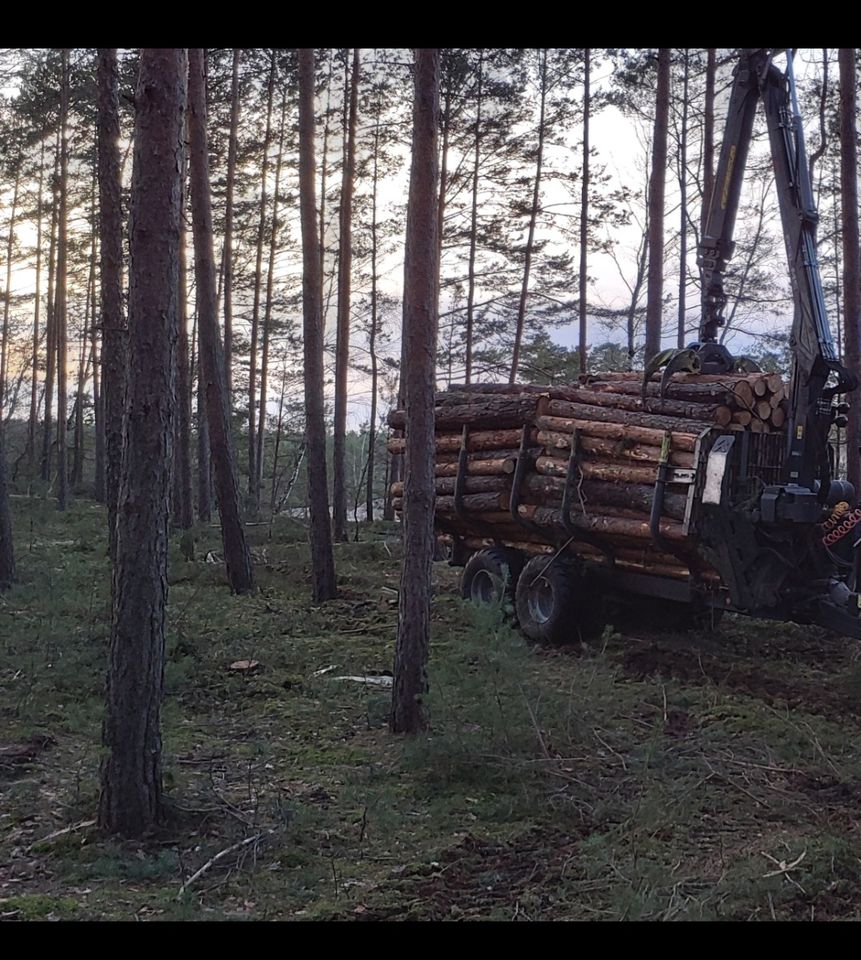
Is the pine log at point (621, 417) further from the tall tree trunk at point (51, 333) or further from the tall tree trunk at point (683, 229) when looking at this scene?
the tall tree trunk at point (51, 333)

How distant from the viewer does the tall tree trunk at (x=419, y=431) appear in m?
8.14

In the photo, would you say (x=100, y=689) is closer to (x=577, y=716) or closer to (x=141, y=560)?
(x=141, y=560)

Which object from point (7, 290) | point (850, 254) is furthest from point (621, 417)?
point (7, 290)

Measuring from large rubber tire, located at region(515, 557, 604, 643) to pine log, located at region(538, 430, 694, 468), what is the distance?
4.83 feet

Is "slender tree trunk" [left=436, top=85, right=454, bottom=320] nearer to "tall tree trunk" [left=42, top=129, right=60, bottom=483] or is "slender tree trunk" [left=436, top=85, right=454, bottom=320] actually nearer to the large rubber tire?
"tall tree trunk" [left=42, top=129, right=60, bottom=483]

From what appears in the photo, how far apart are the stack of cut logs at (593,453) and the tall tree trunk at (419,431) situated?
332 cm

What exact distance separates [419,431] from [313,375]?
6.26 meters

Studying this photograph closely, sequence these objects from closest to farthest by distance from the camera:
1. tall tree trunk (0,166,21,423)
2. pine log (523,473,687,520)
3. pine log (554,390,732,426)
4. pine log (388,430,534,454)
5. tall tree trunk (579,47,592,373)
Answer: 1. pine log (554,390,732,426)
2. pine log (523,473,687,520)
3. pine log (388,430,534,454)
4. tall tree trunk (579,47,592,373)
5. tall tree trunk (0,166,21,423)

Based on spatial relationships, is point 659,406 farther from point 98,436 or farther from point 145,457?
point 98,436

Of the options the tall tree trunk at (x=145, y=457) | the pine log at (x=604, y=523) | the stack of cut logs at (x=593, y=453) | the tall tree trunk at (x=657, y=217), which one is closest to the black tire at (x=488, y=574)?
the stack of cut logs at (x=593, y=453)

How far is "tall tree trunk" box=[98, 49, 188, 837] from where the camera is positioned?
19.7 ft

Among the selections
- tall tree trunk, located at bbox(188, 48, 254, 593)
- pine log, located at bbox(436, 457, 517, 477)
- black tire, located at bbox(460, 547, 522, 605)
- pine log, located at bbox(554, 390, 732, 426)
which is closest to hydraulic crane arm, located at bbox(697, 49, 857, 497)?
pine log, located at bbox(554, 390, 732, 426)

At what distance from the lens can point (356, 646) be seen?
38.1 ft

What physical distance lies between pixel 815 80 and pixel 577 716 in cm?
1955
